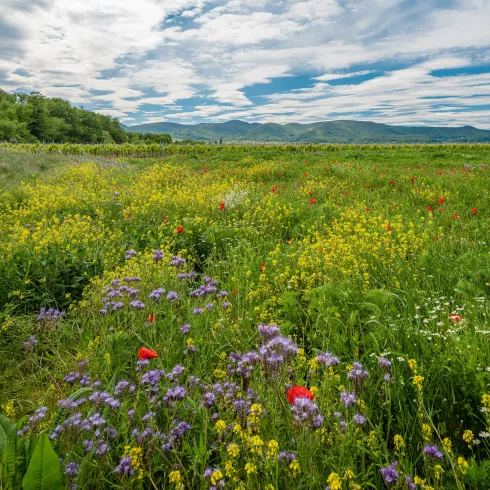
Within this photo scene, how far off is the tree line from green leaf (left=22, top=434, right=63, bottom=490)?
83.1 meters

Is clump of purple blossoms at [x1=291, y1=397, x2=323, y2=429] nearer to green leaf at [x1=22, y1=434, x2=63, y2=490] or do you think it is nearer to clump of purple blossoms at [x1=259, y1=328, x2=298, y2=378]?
clump of purple blossoms at [x1=259, y1=328, x2=298, y2=378]

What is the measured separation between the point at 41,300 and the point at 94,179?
1036cm

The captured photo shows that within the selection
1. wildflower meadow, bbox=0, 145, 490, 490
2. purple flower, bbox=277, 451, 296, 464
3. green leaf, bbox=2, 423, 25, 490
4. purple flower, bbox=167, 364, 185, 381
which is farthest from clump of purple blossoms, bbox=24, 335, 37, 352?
purple flower, bbox=277, 451, 296, 464

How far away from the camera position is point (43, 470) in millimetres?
1573

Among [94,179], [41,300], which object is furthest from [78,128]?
[41,300]

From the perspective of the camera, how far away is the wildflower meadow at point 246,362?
1661 millimetres

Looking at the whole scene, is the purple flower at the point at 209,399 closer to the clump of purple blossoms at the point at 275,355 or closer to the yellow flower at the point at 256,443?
the clump of purple blossoms at the point at 275,355

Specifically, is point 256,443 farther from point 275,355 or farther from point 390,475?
point 390,475

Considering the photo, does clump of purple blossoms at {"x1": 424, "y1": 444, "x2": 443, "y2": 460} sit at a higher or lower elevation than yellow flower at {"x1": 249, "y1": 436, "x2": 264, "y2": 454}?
lower

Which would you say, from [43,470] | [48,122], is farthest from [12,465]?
[48,122]

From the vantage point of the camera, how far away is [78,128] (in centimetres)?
10038

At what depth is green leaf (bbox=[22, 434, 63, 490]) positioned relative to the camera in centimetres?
156

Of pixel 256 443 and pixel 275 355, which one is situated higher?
pixel 275 355

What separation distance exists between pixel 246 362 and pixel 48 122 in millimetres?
104381
